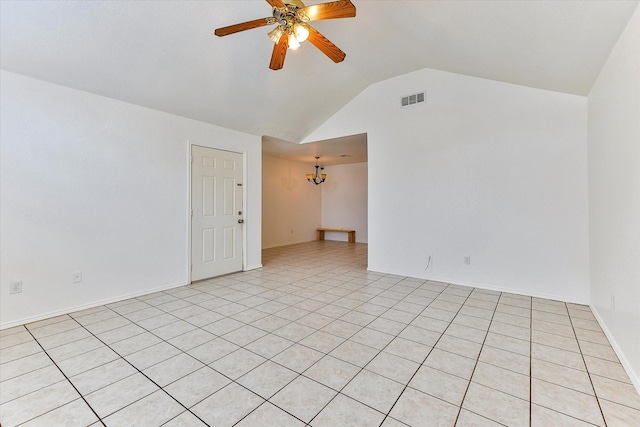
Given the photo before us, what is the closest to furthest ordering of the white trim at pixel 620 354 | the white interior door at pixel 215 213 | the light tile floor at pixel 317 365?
the light tile floor at pixel 317 365 < the white trim at pixel 620 354 < the white interior door at pixel 215 213

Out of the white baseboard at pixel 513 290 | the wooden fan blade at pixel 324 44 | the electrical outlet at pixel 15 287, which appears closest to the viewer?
the wooden fan blade at pixel 324 44

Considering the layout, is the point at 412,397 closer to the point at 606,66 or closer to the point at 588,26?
the point at 588,26

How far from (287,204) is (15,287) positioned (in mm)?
5707

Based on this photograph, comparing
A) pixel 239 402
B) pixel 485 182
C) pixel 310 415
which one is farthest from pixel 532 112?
pixel 239 402

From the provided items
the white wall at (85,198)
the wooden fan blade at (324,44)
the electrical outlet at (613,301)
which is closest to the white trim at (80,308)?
the white wall at (85,198)

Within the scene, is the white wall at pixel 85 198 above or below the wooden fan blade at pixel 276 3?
below

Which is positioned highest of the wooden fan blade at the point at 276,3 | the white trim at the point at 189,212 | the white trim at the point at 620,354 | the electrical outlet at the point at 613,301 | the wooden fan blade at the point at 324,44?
the wooden fan blade at the point at 276,3

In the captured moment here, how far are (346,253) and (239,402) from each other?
5007 mm

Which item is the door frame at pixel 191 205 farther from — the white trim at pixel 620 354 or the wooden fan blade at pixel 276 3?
the white trim at pixel 620 354

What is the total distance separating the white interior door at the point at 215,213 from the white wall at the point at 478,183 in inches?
89.9

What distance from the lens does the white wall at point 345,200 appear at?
327 inches

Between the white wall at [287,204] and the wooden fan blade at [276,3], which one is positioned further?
the white wall at [287,204]

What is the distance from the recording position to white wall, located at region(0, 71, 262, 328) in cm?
264

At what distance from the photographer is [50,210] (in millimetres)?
2828
